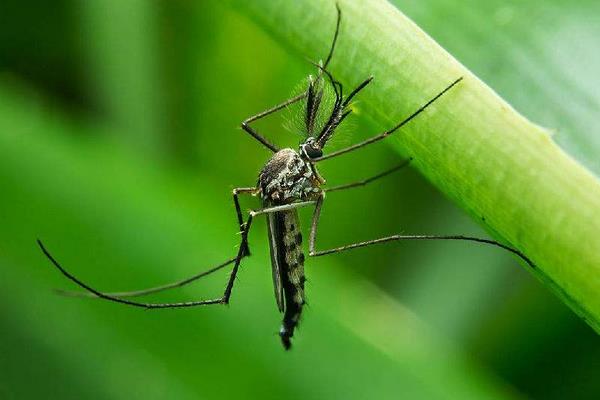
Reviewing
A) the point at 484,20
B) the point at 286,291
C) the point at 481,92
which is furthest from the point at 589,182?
the point at 286,291

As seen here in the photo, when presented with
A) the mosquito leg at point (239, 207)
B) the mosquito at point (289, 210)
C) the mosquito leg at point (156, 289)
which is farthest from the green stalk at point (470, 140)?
the mosquito leg at point (156, 289)

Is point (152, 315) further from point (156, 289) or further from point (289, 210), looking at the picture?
point (289, 210)

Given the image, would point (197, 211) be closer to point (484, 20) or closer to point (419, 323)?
point (419, 323)

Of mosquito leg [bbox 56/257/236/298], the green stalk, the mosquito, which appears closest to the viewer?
the green stalk

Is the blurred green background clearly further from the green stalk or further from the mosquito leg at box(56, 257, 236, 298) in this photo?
the green stalk

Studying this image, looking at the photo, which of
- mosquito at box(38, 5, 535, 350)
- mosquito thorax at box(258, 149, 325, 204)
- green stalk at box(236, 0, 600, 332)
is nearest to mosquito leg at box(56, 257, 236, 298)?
mosquito at box(38, 5, 535, 350)

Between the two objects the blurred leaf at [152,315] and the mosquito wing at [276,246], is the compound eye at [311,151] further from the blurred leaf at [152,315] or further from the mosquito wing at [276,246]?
the blurred leaf at [152,315]

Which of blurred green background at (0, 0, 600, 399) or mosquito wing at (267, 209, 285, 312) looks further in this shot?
blurred green background at (0, 0, 600, 399)
